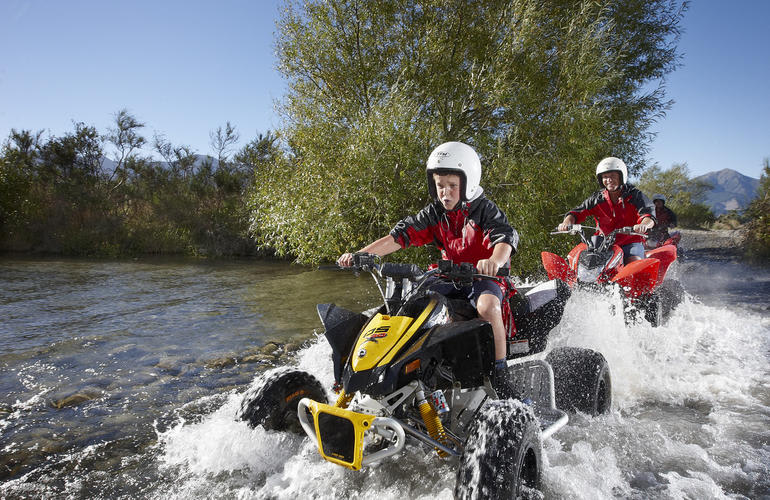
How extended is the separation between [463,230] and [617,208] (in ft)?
14.0

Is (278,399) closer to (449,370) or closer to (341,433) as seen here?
(341,433)

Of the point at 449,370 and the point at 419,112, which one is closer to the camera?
the point at 449,370

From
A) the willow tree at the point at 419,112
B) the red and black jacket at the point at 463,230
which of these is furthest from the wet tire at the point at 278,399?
the willow tree at the point at 419,112

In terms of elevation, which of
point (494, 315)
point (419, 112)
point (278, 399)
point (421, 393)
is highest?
point (419, 112)

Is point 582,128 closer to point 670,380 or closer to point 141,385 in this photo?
point 670,380

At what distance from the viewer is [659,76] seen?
18344mm

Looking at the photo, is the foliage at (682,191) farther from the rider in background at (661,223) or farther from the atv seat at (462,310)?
the atv seat at (462,310)

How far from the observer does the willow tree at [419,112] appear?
11469 mm

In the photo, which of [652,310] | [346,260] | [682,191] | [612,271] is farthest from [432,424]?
[682,191]

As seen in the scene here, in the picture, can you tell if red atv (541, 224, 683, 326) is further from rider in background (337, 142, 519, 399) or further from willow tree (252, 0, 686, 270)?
willow tree (252, 0, 686, 270)

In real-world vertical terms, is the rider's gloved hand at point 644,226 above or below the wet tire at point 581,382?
above

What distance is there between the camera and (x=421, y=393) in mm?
2980

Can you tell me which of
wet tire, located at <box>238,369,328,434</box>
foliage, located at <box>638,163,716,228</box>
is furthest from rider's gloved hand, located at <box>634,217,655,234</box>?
foliage, located at <box>638,163,716,228</box>

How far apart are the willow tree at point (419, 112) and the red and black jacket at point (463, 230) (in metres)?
7.01
